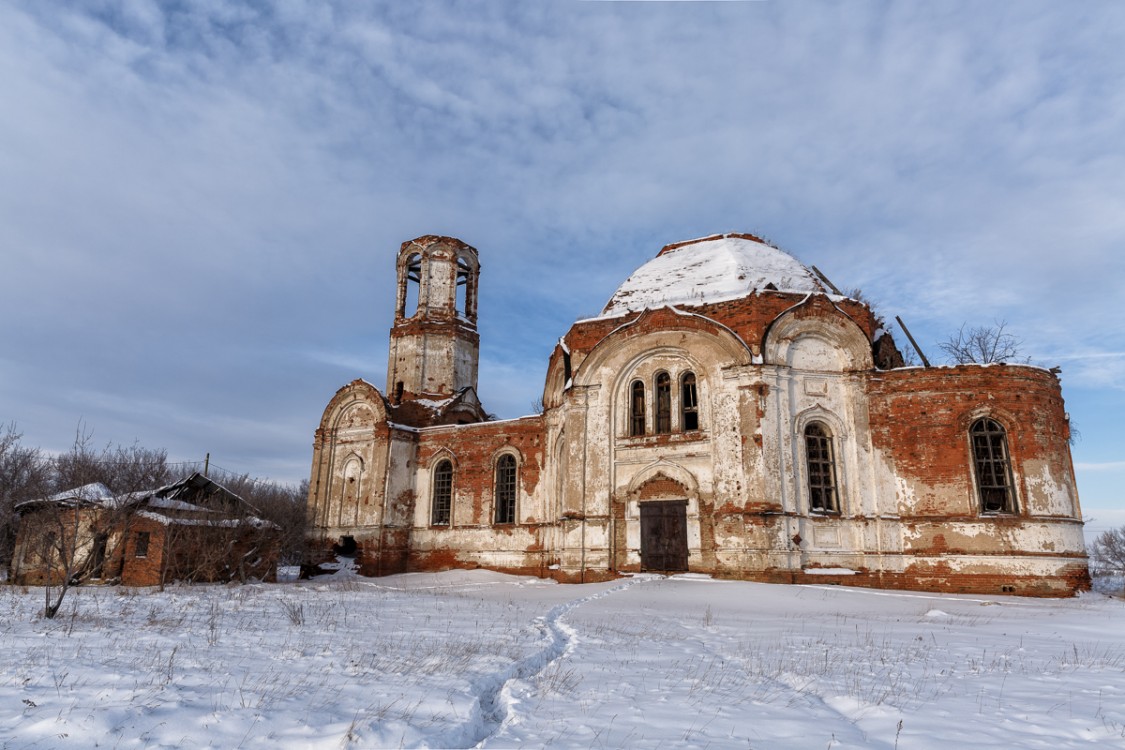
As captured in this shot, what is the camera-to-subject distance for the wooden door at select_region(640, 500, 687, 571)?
18.3 m

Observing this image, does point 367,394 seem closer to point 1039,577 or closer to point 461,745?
point 1039,577

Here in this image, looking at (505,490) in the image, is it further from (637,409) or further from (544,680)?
(544,680)

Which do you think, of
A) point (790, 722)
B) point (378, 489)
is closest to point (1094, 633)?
point (790, 722)

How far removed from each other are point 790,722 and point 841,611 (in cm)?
911

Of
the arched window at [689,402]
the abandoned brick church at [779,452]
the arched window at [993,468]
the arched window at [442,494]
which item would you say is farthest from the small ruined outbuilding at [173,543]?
the arched window at [993,468]

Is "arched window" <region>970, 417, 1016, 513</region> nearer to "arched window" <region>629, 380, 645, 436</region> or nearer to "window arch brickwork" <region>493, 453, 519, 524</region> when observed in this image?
"arched window" <region>629, 380, 645, 436</region>

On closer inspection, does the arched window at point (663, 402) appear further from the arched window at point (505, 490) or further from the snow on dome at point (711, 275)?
the arched window at point (505, 490)

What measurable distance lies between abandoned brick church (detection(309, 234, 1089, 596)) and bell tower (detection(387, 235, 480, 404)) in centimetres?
633

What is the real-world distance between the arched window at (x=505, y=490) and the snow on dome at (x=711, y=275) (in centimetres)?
617

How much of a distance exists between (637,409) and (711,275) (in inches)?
189

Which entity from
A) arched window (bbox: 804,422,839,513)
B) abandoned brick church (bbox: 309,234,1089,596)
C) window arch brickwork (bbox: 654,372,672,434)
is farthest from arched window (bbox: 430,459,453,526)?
arched window (bbox: 804,422,839,513)

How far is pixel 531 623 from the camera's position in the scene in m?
10.3

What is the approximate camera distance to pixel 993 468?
57.5 feet

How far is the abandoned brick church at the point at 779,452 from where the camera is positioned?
17.1 meters
